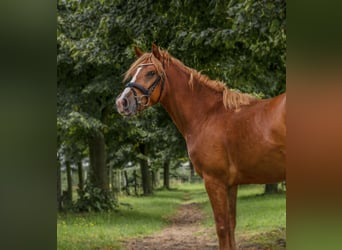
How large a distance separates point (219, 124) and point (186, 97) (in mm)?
502

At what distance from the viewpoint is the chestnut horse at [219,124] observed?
12.1ft

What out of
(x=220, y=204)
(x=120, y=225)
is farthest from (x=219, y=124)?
(x=120, y=225)

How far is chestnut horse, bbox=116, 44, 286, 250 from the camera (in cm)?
370

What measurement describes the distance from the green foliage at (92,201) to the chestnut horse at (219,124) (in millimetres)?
6588

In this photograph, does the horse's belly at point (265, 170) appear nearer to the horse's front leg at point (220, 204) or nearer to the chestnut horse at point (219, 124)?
the chestnut horse at point (219, 124)

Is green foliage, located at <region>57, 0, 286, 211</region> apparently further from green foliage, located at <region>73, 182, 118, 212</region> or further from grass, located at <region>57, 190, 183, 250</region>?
grass, located at <region>57, 190, 183, 250</region>

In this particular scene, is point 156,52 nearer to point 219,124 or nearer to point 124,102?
point 124,102

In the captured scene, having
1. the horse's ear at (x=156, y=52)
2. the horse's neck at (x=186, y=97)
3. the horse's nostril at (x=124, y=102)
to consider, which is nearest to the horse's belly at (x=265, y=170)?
the horse's neck at (x=186, y=97)

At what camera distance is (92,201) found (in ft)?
33.7

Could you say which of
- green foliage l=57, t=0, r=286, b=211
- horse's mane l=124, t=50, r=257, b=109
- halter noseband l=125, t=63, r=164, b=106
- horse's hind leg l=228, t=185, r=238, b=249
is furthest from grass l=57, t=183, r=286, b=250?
horse's mane l=124, t=50, r=257, b=109
